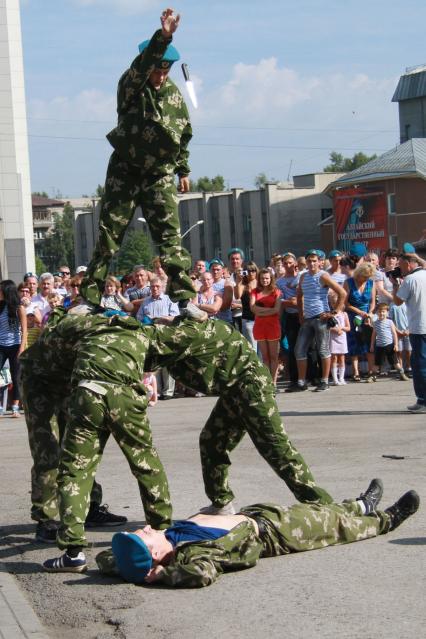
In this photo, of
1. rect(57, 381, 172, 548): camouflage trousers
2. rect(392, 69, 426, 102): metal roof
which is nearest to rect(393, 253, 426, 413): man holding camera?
rect(57, 381, 172, 548): camouflage trousers

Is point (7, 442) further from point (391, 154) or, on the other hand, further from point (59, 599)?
point (391, 154)

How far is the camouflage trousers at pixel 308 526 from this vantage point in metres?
6.49

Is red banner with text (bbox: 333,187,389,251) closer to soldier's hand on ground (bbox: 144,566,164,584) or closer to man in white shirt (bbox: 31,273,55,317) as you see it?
man in white shirt (bbox: 31,273,55,317)

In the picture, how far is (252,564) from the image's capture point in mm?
6309

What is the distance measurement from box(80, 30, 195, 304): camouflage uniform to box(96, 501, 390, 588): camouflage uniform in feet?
7.37

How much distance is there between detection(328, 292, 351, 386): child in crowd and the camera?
16562 mm

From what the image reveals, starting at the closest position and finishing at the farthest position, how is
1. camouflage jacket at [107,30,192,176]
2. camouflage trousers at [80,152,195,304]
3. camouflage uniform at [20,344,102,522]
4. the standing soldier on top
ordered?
camouflage uniform at [20,344,102,522] < the standing soldier on top < camouflage jacket at [107,30,192,176] < camouflage trousers at [80,152,195,304]

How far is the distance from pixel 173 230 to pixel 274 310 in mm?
7809

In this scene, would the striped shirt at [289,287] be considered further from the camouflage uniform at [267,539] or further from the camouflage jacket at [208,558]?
the camouflage jacket at [208,558]

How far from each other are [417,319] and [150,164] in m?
5.75

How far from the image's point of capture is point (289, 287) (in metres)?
17.2

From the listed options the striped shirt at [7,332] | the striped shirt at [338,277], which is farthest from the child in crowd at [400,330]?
the striped shirt at [7,332]

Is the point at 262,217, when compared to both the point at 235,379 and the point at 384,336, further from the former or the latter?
the point at 235,379

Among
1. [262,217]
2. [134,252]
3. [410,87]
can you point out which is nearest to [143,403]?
[134,252]
